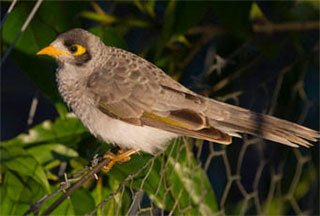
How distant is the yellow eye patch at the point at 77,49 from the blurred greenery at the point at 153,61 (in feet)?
0.58

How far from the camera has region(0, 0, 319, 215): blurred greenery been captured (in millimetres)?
2521

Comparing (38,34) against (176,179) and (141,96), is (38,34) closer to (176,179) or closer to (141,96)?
(141,96)

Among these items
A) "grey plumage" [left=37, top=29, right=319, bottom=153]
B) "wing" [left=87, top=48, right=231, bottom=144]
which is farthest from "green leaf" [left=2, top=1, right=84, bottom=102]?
"wing" [left=87, top=48, right=231, bottom=144]

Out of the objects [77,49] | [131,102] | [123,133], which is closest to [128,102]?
[131,102]

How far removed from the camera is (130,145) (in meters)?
2.56

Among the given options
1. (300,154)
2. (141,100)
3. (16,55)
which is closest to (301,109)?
(300,154)

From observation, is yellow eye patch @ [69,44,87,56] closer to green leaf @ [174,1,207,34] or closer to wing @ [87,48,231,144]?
wing @ [87,48,231,144]

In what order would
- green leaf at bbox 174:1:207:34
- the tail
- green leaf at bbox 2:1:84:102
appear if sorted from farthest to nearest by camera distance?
1. green leaf at bbox 174:1:207:34
2. green leaf at bbox 2:1:84:102
3. the tail

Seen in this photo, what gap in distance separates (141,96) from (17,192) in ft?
2.08

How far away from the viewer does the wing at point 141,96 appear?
2500mm

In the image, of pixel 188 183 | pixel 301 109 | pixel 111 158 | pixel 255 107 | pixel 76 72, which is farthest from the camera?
pixel 255 107

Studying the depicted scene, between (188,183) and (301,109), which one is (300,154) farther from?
(188,183)

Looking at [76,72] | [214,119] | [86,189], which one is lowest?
[86,189]

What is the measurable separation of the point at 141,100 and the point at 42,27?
58cm
